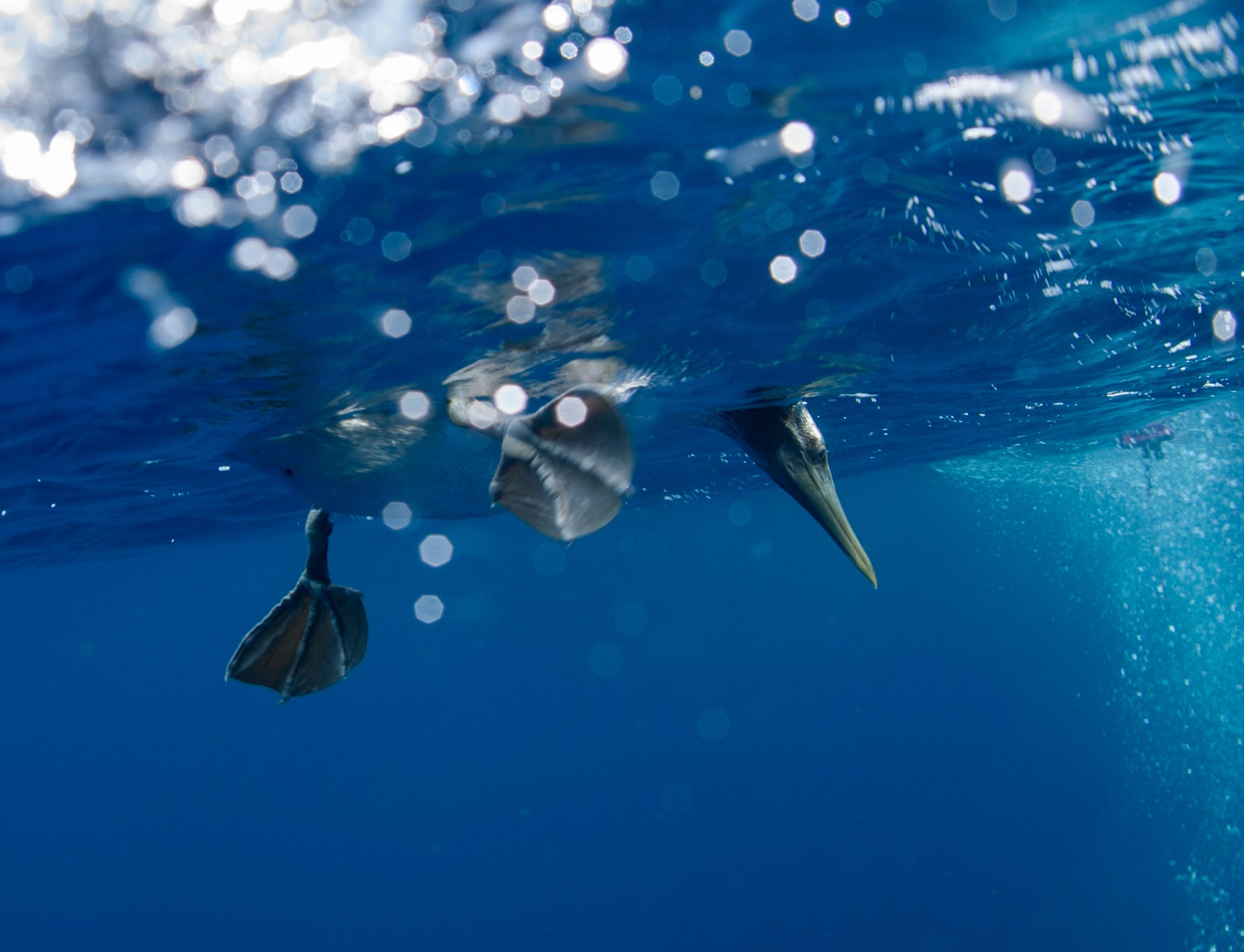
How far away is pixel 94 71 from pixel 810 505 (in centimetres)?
376

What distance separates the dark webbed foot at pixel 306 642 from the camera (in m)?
5.56

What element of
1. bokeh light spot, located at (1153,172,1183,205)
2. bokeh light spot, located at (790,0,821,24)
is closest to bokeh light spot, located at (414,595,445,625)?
bokeh light spot, located at (1153,172,1183,205)

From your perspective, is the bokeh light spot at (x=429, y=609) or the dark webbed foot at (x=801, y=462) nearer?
the dark webbed foot at (x=801, y=462)

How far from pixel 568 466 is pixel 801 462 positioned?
1827 millimetres

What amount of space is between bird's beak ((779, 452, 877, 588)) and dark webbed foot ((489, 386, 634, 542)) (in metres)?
1.28

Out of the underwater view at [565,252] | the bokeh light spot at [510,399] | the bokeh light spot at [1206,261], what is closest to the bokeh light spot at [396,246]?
the underwater view at [565,252]

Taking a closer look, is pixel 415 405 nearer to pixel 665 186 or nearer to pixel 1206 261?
pixel 665 186

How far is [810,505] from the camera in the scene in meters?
4.47

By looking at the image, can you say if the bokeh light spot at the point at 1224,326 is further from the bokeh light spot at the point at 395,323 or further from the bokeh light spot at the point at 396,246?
the bokeh light spot at the point at 396,246

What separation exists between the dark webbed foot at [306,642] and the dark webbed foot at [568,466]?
2714 mm

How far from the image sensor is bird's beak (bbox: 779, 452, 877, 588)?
4.09 meters

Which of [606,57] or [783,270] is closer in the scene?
[606,57]

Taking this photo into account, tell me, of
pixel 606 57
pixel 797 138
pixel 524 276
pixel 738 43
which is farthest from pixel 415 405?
pixel 738 43

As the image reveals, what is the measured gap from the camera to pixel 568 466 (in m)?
3.43
